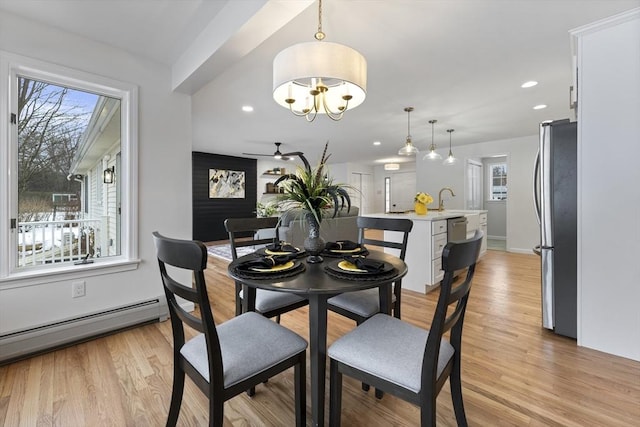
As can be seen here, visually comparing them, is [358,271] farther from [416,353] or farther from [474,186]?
[474,186]

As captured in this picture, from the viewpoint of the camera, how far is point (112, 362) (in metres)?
1.90

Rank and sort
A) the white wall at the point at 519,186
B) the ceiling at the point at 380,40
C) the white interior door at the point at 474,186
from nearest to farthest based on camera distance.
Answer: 1. the ceiling at the point at 380,40
2. the white wall at the point at 519,186
3. the white interior door at the point at 474,186

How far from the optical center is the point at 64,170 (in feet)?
7.50

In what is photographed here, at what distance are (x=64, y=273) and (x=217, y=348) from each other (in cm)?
201

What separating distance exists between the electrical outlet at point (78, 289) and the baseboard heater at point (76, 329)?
7.1 inches

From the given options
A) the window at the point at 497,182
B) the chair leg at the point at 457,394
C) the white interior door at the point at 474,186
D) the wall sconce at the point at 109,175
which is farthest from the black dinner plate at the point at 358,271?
the window at the point at 497,182

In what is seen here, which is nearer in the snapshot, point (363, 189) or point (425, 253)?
point (425, 253)

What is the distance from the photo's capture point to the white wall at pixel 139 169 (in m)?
1.99

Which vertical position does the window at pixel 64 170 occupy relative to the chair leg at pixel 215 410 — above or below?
above

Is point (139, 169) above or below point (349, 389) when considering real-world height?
above

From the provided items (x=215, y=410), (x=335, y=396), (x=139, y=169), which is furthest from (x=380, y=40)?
(x=215, y=410)

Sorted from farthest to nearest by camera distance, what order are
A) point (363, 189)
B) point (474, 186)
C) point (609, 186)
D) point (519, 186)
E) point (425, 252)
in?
point (363, 189)
point (474, 186)
point (519, 186)
point (425, 252)
point (609, 186)

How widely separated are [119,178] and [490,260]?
5.83 meters

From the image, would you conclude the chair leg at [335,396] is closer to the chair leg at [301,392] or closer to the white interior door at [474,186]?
the chair leg at [301,392]
